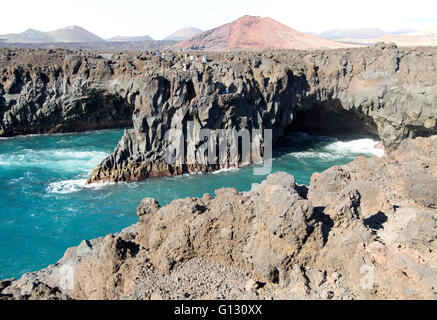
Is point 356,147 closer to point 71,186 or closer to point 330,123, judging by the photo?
point 330,123

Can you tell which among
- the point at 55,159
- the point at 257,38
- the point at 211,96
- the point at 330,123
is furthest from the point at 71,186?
the point at 257,38

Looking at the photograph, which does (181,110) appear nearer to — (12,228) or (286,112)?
(286,112)

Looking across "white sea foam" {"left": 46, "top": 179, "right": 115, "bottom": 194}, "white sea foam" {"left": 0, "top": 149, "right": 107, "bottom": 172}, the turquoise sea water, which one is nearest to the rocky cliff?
"white sea foam" {"left": 46, "top": 179, "right": 115, "bottom": 194}

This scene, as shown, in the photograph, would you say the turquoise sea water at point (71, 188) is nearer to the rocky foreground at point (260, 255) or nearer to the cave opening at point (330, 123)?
the cave opening at point (330, 123)

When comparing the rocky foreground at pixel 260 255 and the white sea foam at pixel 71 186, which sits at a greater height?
the rocky foreground at pixel 260 255

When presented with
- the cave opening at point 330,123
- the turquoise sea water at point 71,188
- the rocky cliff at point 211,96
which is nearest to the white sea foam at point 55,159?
the turquoise sea water at point 71,188
